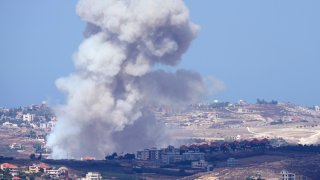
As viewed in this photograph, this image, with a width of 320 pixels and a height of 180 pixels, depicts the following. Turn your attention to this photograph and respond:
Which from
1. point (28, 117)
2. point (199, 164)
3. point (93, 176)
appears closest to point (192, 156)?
point (199, 164)

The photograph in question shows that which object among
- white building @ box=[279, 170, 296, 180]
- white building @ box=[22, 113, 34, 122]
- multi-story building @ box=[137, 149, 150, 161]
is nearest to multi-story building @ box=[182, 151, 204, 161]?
multi-story building @ box=[137, 149, 150, 161]

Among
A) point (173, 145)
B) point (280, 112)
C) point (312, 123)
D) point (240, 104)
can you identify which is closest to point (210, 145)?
point (173, 145)

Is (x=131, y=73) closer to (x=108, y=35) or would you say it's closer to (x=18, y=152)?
(x=108, y=35)

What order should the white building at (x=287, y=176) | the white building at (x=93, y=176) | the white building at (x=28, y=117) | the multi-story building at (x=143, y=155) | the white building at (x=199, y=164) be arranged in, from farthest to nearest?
the white building at (x=28, y=117) → the multi-story building at (x=143, y=155) → the white building at (x=199, y=164) → the white building at (x=93, y=176) → the white building at (x=287, y=176)

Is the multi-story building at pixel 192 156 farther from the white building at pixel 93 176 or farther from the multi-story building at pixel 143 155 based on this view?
the white building at pixel 93 176

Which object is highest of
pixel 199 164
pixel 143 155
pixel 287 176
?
pixel 143 155

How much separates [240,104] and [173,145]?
2068 inches

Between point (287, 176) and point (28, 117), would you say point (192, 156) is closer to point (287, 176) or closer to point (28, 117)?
point (287, 176)

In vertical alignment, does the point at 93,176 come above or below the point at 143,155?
below

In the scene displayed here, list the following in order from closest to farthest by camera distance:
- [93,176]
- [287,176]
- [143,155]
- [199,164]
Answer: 1. [287,176]
2. [93,176]
3. [199,164]
4. [143,155]

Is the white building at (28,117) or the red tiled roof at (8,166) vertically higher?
the white building at (28,117)

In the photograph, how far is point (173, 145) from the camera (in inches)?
3674

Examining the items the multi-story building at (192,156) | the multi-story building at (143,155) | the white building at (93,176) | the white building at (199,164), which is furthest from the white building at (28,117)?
the white building at (93,176)

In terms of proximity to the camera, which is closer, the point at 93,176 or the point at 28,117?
the point at 93,176
